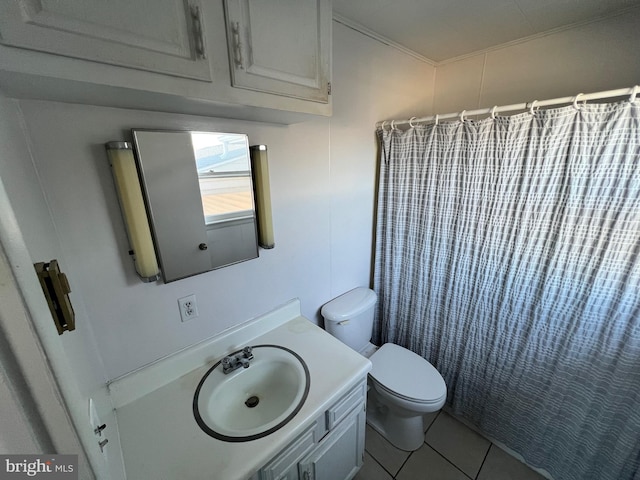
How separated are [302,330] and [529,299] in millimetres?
1169

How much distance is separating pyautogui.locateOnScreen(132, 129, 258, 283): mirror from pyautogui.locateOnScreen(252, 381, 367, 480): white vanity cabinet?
2.40 feet

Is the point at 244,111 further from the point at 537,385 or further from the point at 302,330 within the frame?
the point at 537,385

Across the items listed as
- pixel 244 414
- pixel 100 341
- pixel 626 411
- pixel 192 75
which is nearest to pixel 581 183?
pixel 626 411

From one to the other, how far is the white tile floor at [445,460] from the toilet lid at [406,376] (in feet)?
1.50

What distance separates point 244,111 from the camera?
889 mm

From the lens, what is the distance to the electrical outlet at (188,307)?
103cm

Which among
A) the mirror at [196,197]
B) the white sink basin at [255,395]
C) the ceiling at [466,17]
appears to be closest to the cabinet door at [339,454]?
the white sink basin at [255,395]

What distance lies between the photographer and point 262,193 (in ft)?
3.67

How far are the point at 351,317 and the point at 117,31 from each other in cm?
151

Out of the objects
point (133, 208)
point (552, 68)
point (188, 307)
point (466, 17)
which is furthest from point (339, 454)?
point (552, 68)

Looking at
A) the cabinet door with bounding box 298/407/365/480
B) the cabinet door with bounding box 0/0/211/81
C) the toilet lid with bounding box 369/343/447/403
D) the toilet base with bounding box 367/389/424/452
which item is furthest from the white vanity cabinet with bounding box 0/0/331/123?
the toilet base with bounding box 367/389/424/452

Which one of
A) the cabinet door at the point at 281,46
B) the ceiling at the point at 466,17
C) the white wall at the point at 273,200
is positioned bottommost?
the white wall at the point at 273,200

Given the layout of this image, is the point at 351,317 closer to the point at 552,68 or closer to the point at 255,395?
the point at 255,395

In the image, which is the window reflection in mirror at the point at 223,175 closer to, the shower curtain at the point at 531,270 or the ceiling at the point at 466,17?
the ceiling at the point at 466,17
